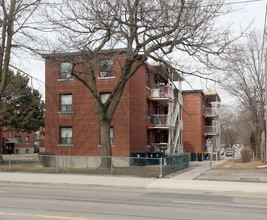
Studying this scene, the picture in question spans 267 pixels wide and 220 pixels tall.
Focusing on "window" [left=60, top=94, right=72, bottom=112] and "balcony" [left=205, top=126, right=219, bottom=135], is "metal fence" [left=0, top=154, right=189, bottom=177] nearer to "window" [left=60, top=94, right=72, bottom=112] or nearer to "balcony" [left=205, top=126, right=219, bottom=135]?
"window" [left=60, top=94, right=72, bottom=112]

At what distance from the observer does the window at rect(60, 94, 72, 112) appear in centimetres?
3081

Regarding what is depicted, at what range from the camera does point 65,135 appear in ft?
101

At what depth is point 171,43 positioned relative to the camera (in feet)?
62.8

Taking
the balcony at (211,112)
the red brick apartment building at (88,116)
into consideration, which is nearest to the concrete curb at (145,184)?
the red brick apartment building at (88,116)

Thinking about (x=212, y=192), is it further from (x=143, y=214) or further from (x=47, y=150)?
(x=47, y=150)

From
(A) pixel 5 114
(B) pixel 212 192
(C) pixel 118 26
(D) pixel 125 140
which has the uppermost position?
(C) pixel 118 26

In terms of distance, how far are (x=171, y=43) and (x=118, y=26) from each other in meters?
3.01

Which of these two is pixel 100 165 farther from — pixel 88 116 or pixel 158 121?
pixel 158 121

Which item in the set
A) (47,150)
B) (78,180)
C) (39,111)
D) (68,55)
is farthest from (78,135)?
(39,111)

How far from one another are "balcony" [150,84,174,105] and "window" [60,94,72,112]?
8.00m

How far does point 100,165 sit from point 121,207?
11551 mm

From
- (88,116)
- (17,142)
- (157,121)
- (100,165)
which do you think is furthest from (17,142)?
(100,165)

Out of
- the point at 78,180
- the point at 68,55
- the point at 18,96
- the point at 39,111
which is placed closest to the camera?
the point at 78,180

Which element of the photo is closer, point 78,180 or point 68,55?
point 78,180
